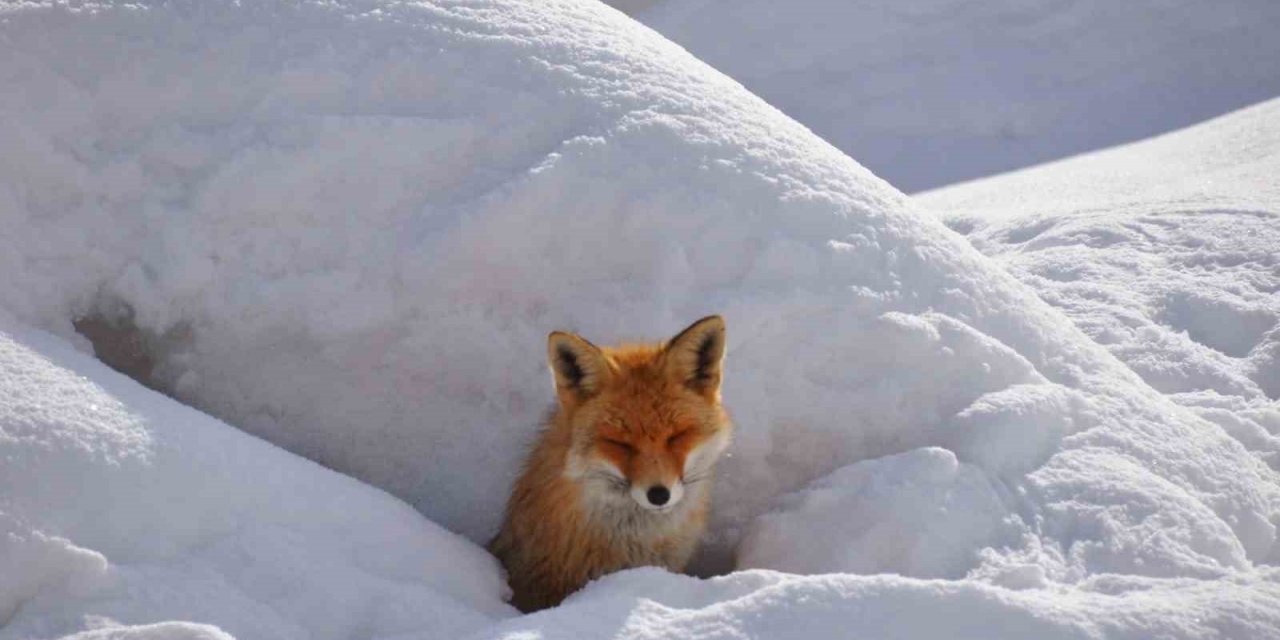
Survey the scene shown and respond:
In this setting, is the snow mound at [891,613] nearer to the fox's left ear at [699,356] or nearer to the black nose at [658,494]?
the black nose at [658,494]

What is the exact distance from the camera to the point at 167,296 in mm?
4227

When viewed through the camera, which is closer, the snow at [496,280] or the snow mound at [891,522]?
the snow mound at [891,522]

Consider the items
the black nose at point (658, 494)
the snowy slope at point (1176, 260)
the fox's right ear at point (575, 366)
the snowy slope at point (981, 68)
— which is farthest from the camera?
the snowy slope at point (981, 68)

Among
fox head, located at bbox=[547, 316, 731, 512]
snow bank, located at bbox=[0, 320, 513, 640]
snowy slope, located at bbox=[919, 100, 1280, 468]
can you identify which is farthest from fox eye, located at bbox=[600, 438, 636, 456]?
snowy slope, located at bbox=[919, 100, 1280, 468]

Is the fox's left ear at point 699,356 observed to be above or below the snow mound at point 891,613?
above

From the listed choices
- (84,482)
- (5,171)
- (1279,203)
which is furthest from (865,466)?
(1279,203)

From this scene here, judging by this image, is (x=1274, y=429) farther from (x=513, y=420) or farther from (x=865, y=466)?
(x=513, y=420)

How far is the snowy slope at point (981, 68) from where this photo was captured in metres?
10.4

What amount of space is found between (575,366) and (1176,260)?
12.2ft

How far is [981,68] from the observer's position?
1131 centimetres

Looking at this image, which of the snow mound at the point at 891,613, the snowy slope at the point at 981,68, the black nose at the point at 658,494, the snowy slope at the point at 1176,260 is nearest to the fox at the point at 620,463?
the black nose at the point at 658,494

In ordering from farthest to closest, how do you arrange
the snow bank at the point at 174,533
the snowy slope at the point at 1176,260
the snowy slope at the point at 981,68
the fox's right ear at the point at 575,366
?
the snowy slope at the point at 981,68
the snowy slope at the point at 1176,260
the fox's right ear at the point at 575,366
the snow bank at the point at 174,533

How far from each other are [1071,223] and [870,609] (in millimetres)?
4277

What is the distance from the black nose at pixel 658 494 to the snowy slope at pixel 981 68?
6.66 meters
